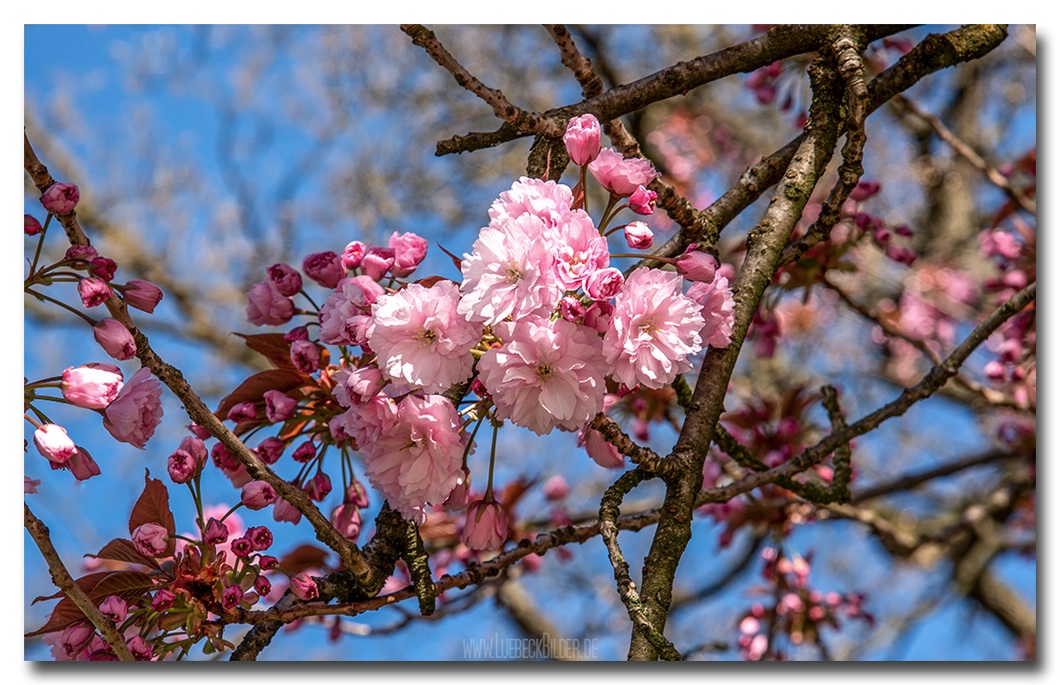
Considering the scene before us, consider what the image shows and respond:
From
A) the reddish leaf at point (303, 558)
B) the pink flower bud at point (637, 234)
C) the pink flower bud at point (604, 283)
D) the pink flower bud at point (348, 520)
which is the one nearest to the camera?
the pink flower bud at point (604, 283)

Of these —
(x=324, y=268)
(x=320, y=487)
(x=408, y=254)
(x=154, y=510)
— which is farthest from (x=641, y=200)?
(x=154, y=510)

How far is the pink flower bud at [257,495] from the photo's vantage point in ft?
3.44

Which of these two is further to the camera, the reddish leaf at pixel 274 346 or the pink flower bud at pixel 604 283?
the reddish leaf at pixel 274 346

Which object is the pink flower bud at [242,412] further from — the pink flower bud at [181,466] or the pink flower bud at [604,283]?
the pink flower bud at [604,283]

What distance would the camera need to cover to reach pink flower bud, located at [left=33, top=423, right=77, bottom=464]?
0.99 metres

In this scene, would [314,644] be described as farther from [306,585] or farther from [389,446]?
[389,446]

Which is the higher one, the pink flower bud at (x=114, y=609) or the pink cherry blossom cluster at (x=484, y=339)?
the pink cherry blossom cluster at (x=484, y=339)

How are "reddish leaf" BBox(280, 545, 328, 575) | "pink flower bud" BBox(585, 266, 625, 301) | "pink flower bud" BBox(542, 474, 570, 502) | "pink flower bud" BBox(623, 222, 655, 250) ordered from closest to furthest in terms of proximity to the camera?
"pink flower bud" BBox(585, 266, 625, 301) < "pink flower bud" BBox(623, 222, 655, 250) < "reddish leaf" BBox(280, 545, 328, 575) < "pink flower bud" BBox(542, 474, 570, 502)

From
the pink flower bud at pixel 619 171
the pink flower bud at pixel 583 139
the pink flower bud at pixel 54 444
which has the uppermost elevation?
the pink flower bud at pixel 583 139

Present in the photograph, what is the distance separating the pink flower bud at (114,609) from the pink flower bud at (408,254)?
433 mm

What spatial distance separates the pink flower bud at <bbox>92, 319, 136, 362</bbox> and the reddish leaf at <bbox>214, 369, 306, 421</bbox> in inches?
5.1

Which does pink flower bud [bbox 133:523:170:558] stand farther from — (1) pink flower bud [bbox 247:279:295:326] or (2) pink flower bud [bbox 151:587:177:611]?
(1) pink flower bud [bbox 247:279:295:326]

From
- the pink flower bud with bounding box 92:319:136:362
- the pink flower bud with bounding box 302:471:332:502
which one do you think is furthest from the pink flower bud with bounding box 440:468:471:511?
the pink flower bud with bounding box 92:319:136:362

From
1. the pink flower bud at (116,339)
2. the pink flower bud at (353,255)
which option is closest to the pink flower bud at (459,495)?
the pink flower bud at (353,255)
